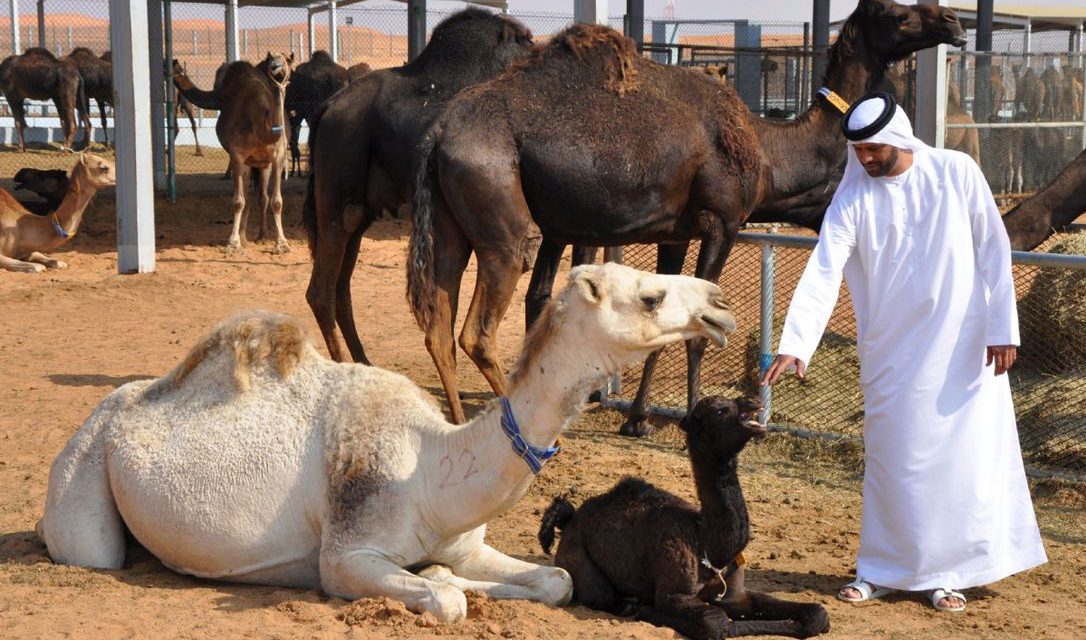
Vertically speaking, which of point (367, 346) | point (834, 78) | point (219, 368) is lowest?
point (367, 346)

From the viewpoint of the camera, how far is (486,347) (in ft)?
24.8

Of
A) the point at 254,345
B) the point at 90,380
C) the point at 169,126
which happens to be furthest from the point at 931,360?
the point at 169,126

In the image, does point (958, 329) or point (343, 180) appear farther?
point (343, 180)

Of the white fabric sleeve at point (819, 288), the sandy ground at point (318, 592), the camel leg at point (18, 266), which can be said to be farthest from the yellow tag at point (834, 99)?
the camel leg at point (18, 266)

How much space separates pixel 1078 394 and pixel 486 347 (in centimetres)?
323

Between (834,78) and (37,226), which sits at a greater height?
(834,78)

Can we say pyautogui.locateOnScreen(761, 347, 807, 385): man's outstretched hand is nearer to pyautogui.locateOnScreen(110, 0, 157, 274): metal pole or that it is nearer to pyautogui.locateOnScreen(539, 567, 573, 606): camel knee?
pyautogui.locateOnScreen(539, 567, 573, 606): camel knee

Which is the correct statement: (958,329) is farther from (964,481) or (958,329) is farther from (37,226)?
(37,226)

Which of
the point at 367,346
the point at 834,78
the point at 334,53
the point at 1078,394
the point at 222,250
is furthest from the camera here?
the point at 334,53

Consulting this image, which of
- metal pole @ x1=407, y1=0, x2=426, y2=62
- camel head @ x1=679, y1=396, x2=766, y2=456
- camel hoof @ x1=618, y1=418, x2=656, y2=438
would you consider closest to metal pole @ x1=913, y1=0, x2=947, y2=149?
camel hoof @ x1=618, y1=418, x2=656, y2=438

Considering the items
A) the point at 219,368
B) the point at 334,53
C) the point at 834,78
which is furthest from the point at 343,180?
the point at 334,53

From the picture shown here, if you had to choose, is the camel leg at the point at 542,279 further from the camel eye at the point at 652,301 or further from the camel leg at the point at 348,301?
the camel eye at the point at 652,301

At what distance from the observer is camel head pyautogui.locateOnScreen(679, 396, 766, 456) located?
444cm

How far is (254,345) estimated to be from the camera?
198 inches
